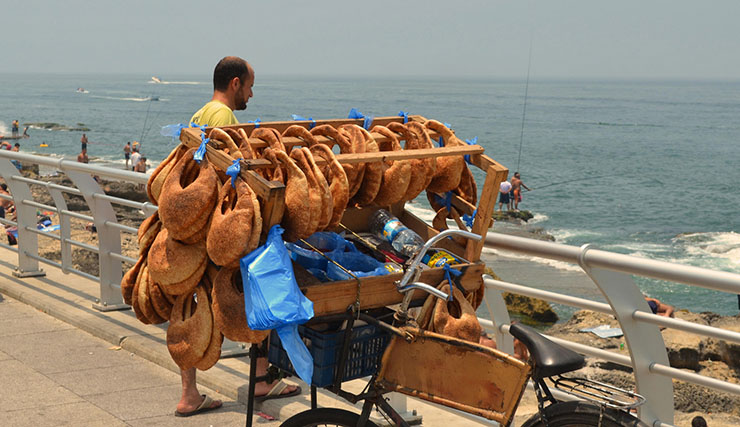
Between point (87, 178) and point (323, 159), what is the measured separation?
11.4 feet

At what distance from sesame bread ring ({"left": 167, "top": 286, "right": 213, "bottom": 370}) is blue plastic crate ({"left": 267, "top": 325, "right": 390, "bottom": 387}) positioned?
301 millimetres

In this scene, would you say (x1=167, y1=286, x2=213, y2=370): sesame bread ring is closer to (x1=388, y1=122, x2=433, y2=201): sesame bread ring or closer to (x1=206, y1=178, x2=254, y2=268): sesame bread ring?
(x1=206, y1=178, x2=254, y2=268): sesame bread ring

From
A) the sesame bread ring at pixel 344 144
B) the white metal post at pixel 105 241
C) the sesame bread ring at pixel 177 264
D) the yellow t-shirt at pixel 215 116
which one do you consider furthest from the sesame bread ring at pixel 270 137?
the white metal post at pixel 105 241

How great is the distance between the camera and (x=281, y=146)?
312 centimetres

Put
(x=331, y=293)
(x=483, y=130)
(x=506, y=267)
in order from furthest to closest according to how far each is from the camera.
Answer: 1. (x=483, y=130)
2. (x=506, y=267)
3. (x=331, y=293)

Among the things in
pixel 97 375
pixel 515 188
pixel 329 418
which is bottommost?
pixel 515 188

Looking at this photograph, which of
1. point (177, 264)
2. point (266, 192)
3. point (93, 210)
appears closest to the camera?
point (266, 192)

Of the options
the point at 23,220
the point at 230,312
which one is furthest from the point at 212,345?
the point at 23,220

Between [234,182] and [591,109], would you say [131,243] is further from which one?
[591,109]

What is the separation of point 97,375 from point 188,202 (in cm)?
256

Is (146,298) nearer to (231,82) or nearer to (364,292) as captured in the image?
(364,292)

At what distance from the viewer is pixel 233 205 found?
306 cm

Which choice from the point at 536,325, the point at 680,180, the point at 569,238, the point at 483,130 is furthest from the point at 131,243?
the point at 483,130

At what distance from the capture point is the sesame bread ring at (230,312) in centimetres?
304
